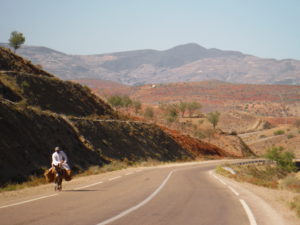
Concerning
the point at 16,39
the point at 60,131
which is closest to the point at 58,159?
the point at 60,131

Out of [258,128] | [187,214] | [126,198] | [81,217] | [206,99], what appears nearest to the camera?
[81,217]

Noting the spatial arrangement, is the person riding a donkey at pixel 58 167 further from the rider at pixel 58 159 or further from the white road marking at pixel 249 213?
the white road marking at pixel 249 213

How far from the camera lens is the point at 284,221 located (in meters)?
10.5

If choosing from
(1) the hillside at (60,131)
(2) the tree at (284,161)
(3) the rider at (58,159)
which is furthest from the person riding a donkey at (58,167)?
(2) the tree at (284,161)

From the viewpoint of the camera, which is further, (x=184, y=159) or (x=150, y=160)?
(x=184, y=159)

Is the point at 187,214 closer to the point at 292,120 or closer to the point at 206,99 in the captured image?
the point at 292,120

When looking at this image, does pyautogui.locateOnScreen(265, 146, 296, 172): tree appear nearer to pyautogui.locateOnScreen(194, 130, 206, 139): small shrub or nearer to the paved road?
pyautogui.locateOnScreen(194, 130, 206, 139): small shrub

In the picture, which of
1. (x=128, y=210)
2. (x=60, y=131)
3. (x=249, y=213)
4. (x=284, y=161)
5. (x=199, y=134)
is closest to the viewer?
(x=128, y=210)

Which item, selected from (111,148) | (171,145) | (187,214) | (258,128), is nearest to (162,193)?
(187,214)

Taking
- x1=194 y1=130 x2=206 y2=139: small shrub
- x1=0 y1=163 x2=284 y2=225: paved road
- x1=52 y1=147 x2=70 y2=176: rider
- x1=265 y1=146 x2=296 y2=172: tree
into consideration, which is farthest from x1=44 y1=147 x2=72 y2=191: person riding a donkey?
x1=194 y1=130 x2=206 y2=139: small shrub

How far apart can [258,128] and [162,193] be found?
117 meters

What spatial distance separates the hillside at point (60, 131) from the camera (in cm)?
2450

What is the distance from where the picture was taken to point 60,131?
33094 mm

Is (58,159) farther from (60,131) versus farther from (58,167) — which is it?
(60,131)
